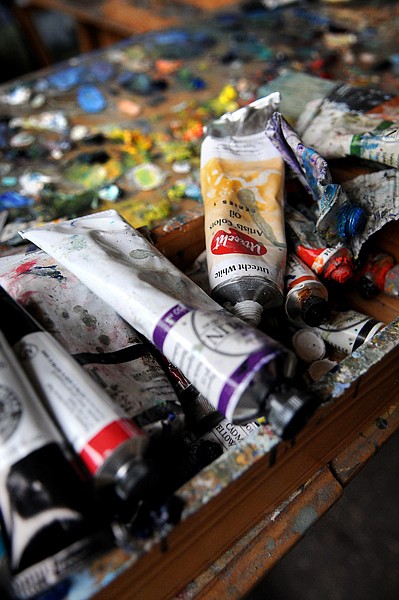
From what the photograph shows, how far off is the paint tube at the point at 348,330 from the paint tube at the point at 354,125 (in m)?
0.23

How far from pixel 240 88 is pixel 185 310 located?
99 cm

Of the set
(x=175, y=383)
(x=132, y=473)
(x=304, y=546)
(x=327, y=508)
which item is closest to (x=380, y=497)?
(x=304, y=546)

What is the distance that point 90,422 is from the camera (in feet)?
1.33

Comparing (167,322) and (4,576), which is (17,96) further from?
(4,576)

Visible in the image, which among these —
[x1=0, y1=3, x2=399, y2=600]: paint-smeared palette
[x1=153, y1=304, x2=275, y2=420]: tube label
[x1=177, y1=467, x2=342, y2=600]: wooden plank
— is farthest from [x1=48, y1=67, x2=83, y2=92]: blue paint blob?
[x1=177, y1=467, x2=342, y2=600]: wooden plank

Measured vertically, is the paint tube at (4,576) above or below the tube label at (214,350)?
below

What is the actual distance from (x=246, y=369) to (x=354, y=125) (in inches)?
20.7

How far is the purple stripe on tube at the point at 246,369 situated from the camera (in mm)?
421

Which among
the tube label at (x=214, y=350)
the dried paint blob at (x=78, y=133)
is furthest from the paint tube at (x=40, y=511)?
the dried paint blob at (x=78, y=133)

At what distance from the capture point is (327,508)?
574 millimetres

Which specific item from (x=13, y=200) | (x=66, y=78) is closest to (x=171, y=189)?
(x=13, y=200)

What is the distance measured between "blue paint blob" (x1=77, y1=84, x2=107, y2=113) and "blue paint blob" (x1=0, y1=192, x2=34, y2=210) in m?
0.40

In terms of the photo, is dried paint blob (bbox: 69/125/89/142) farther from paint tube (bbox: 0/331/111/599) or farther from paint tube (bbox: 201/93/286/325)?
paint tube (bbox: 0/331/111/599)

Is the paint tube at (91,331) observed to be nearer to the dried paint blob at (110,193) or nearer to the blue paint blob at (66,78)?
the dried paint blob at (110,193)
